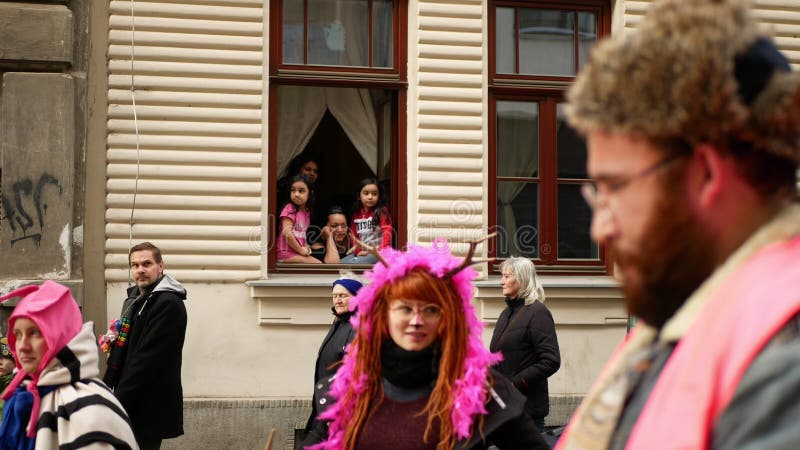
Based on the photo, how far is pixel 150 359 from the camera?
6.32 m

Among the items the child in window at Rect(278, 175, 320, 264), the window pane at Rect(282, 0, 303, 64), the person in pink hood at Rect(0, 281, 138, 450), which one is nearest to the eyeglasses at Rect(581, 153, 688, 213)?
the person in pink hood at Rect(0, 281, 138, 450)

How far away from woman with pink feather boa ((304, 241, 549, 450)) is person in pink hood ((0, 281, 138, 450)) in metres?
0.83

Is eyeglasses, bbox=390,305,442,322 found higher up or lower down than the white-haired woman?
higher up

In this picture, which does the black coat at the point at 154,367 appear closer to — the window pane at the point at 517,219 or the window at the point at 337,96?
the window at the point at 337,96

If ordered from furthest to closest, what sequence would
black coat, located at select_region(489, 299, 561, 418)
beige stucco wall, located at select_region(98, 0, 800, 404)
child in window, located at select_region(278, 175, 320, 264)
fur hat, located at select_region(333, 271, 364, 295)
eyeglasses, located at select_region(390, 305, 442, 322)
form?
1. child in window, located at select_region(278, 175, 320, 264)
2. beige stucco wall, located at select_region(98, 0, 800, 404)
3. black coat, located at select_region(489, 299, 561, 418)
4. fur hat, located at select_region(333, 271, 364, 295)
5. eyeglasses, located at select_region(390, 305, 442, 322)

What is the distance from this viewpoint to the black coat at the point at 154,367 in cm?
629

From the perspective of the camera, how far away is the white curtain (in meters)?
9.48

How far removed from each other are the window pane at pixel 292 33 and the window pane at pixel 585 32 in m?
→ 2.72

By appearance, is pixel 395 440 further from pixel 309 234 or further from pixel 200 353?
pixel 309 234

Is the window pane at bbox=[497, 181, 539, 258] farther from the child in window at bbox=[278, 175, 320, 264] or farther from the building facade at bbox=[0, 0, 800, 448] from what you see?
the child in window at bbox=[278, 175, 320, 264]

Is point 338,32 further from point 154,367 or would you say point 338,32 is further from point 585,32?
point 154,367

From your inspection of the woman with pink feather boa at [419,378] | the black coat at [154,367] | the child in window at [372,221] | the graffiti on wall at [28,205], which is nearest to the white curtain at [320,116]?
the child in window at [372,221]

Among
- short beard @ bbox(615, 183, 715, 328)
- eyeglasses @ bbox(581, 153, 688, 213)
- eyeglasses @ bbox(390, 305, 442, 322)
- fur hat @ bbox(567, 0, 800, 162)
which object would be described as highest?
fur hat @ bbox(567, 0, 800, 162)

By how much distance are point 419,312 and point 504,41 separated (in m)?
6.03
